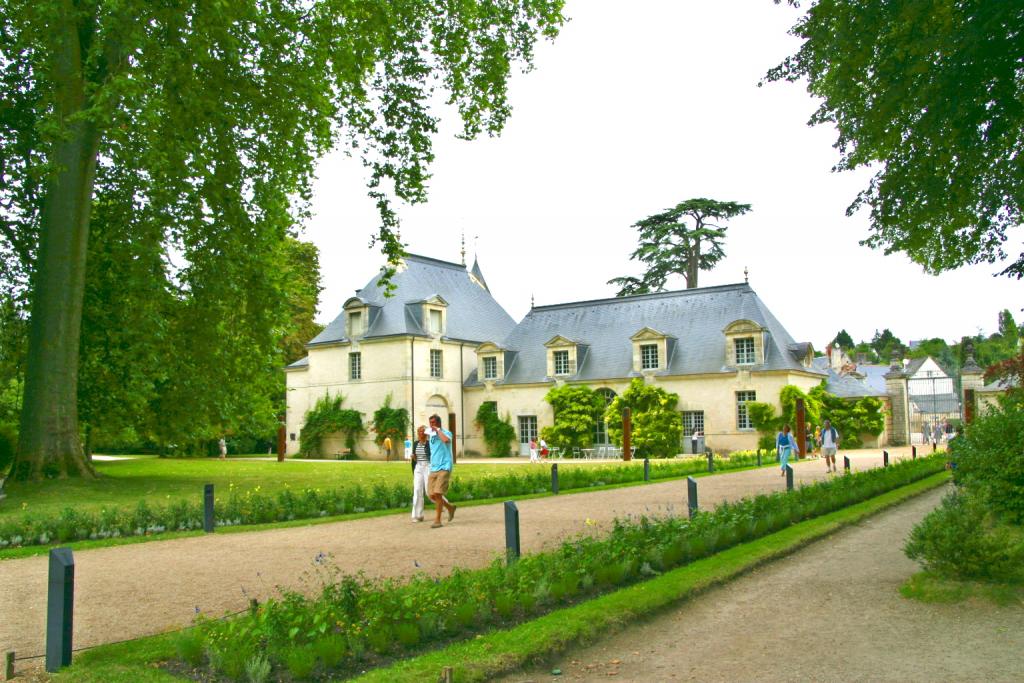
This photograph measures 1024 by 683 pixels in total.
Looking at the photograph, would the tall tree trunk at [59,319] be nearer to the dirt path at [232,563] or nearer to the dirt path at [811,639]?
the dirt path at [232,563]

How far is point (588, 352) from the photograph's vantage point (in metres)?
43.4

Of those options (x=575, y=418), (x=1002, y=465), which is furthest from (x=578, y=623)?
(x=575, y=418)

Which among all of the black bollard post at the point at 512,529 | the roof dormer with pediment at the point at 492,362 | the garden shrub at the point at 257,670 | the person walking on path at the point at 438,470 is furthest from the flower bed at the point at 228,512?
the roof dormer with pediment at the point at 492,362

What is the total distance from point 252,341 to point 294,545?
38.3ft

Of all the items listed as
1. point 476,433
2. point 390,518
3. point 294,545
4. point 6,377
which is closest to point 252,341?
point 6,377

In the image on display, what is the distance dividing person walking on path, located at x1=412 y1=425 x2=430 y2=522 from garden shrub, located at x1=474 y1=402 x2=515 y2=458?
2931 centimetres

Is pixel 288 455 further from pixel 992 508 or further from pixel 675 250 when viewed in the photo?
pixel 992 508

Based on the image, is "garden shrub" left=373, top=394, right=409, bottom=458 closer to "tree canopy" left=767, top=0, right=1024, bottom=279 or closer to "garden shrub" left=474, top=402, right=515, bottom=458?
"garden shrub" left=474, top=402, right=515, bottom=458

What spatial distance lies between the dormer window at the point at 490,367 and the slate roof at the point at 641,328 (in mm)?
764

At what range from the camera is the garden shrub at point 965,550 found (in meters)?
7.74

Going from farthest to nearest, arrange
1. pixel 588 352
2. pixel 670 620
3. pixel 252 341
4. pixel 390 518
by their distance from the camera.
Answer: pixel 588 352, pixel 252 341, pixel 390 518, pixel 670 620

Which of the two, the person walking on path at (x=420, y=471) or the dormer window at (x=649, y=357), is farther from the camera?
the dormer window at (x=649, y=357)

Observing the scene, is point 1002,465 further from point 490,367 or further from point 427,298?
point 427,298

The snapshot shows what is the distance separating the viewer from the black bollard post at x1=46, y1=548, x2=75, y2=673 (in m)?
5.73
